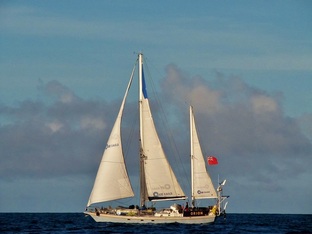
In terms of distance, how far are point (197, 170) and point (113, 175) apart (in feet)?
37.0

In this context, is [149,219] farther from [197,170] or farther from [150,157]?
[197,170]

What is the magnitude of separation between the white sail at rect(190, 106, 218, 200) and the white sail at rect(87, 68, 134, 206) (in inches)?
358

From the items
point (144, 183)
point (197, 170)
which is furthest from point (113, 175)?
point (197, 170)

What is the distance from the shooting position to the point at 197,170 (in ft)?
327

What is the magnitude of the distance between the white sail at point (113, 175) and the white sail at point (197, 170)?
9095 millimetres

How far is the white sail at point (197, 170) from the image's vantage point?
99.8 meters

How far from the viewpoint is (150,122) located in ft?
314

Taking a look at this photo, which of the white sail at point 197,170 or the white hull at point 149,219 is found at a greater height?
the white sail at point 197,170

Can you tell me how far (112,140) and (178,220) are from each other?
11363 millimetres

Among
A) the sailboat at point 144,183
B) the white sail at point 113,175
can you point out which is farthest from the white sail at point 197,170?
the white sail at point 113,175

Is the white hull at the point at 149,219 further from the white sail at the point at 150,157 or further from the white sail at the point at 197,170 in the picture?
the white sail at the point at 197,170

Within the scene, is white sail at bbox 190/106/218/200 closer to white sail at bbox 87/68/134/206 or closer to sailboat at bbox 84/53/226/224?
sailboat at bbox 84/53/226/224

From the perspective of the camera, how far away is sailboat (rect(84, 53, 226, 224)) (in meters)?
93.5

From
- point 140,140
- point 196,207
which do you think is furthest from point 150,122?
point 196,207
